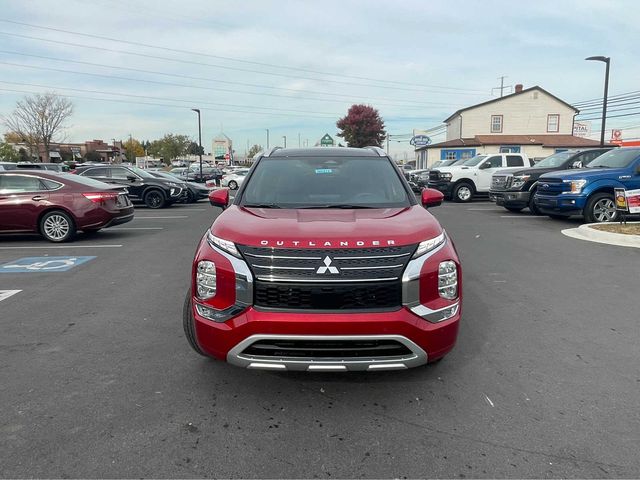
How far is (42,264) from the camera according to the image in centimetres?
757

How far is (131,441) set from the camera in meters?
2.69

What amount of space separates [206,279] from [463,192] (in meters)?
18.0

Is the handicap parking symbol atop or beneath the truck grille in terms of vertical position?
beneath

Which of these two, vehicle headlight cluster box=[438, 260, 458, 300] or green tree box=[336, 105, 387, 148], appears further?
green tree box=[336, 105, 387, 148]

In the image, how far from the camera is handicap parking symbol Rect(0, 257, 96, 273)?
23.5 feet

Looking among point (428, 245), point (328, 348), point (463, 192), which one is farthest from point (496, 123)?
point (328, 348)

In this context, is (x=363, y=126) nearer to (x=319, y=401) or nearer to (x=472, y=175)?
(x=472, y=175)

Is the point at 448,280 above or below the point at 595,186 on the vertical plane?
below

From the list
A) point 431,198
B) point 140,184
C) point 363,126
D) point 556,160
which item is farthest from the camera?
→ point 363,126

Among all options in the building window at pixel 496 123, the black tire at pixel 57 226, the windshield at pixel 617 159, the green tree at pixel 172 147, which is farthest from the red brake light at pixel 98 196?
the green tree at pixel 172 147

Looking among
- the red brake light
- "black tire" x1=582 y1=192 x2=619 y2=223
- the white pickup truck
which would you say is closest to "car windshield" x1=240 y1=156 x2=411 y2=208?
the red brake light

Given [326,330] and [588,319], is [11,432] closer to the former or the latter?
[326,330]

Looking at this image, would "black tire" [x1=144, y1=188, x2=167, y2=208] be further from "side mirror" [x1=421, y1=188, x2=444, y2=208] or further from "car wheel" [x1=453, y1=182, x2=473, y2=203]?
"side mirror" [x1=421, y1=188, x2=444, y2=208]

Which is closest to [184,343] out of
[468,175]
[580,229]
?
[580,229]
